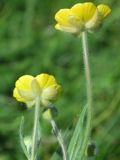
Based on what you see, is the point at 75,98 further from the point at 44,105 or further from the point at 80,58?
the point at 44,105

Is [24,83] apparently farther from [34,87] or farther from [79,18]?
[79,18]

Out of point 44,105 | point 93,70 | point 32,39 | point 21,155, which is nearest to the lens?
point 44,105

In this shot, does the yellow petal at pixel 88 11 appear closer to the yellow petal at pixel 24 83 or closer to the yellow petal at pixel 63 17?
the yellow petal at pixel 63 17

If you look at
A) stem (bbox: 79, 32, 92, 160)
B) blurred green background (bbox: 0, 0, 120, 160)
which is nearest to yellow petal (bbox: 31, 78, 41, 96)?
stem (bbox: 79, 32, 92, 160)

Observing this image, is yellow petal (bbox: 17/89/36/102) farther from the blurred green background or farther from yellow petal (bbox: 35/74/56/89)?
the blurred green background

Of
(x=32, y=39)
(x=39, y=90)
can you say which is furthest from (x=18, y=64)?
(x=39, y=90)
